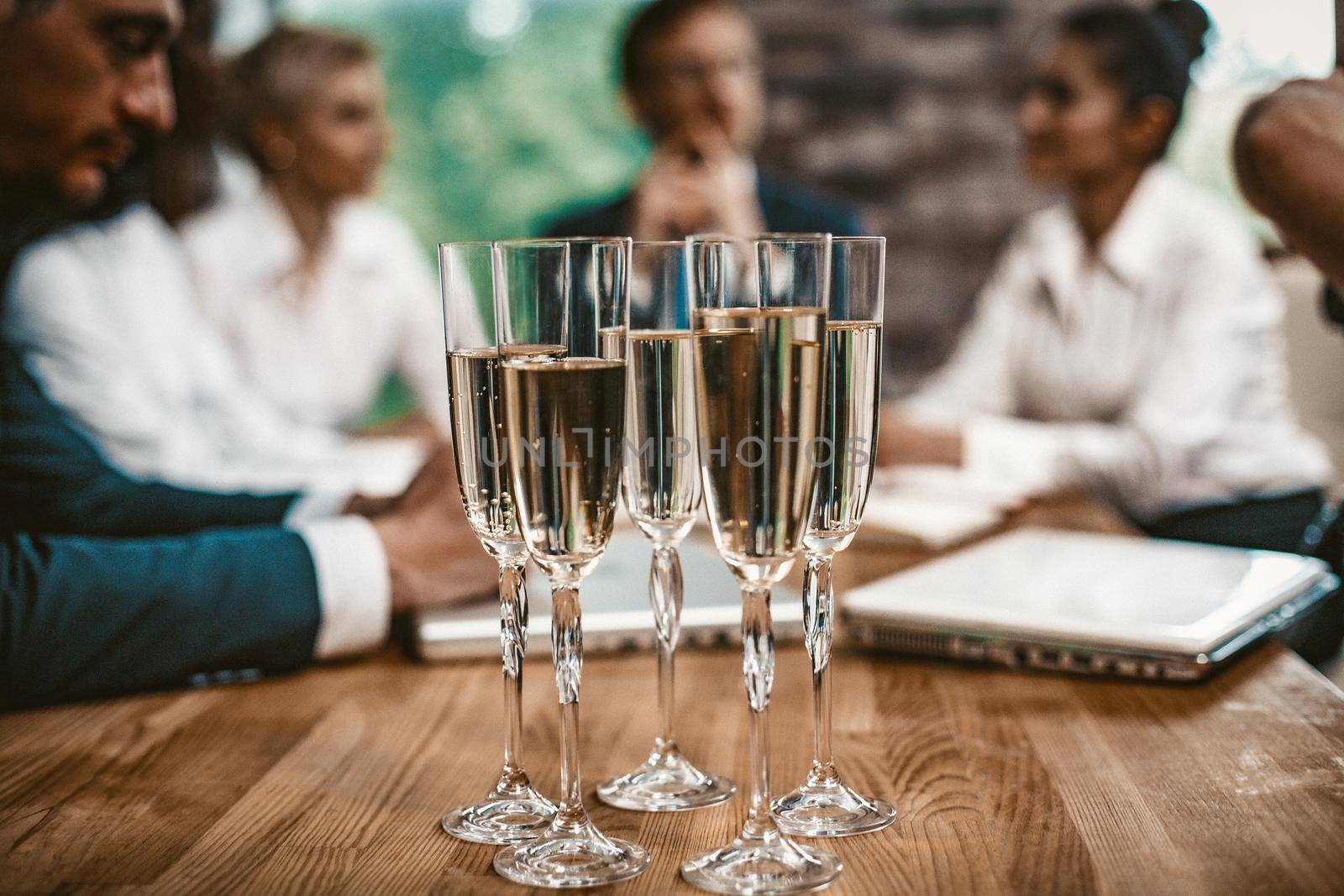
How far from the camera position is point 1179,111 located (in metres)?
3.10

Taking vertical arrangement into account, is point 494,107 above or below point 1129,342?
above

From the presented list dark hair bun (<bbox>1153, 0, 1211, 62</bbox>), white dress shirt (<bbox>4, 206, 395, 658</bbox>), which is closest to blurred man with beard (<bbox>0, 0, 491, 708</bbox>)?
white dress shirt (<bbox>4, 206, 395, 658</bbox>)

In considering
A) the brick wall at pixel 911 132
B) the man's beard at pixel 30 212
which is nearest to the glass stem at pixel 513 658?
the man's beard at pixel 30 212

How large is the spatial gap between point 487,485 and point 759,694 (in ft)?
0.73

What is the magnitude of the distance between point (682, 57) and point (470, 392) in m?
2.81

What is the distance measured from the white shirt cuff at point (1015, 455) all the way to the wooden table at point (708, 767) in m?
1.15

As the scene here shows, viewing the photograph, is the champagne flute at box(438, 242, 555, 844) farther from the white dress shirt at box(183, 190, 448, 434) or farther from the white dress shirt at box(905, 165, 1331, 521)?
the white dress shirt at box(183, 190, 448, 434)

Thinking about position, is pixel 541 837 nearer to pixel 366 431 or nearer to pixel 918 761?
pixel 918 761

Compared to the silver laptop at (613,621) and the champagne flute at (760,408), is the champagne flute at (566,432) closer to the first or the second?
the champagne flute at (760,408)

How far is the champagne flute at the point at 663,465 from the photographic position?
0.84 m

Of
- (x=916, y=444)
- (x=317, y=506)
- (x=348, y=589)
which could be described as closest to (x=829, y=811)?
(x=348, y=589)

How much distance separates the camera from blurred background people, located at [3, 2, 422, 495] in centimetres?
216

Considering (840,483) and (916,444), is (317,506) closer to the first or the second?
(840,483)

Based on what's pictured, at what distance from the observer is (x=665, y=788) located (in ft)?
2.90
